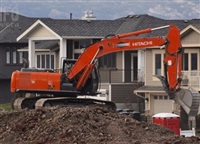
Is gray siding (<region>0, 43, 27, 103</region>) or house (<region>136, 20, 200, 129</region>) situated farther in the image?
gray siding (<region>0, 43, 27, 103</region>)

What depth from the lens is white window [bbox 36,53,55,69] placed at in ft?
211

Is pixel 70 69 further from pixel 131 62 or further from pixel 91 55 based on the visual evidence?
pixel 131 62

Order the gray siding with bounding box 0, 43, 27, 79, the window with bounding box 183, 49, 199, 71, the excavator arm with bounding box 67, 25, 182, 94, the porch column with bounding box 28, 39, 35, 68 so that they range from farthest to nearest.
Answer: the gray siding with bounding box 0, 43, 27, 79
the porch column with bounding box 28, 39, 35, 68
the window with bounding box 183, 49, 199, 71
the excavator arm with bounding box 67, 25, 182, 94

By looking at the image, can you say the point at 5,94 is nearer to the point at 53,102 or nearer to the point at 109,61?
the point at 109,61

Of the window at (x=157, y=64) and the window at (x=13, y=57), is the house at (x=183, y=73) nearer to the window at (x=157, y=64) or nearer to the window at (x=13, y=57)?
the window at (x=157, y=64)

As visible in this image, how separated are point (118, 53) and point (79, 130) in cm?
3644

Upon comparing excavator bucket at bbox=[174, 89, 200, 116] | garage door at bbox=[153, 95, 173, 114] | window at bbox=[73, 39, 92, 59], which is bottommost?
garage door at bbox=[153, 95, 173, 114]

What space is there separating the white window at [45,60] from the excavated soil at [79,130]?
4110 cm

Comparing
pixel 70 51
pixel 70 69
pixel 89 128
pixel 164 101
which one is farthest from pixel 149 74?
pixel 89 128

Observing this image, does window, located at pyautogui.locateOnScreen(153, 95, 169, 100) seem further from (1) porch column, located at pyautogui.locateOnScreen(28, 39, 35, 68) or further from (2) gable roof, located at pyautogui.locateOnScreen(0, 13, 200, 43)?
(1) porch column, located at pyautogui.locateOnScreen(28, 39, 35, 68)

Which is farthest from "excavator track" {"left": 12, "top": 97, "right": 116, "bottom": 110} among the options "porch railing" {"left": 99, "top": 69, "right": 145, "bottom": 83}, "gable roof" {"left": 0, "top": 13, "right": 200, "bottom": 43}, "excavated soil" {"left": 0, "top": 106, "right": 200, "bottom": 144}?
"gable roof" {"left": 0, "top": 13, "right": 200, "bottom": 43}

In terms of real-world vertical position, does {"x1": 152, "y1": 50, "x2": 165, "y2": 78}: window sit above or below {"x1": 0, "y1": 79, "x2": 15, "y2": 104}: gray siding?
above

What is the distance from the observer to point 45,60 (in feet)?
213

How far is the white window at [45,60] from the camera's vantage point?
64438 mm
